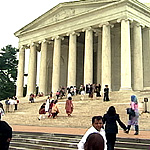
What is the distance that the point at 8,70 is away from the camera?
270 ft

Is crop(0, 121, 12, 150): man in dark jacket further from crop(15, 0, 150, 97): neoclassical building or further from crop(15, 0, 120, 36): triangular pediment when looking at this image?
crop(15, 0, 120, 36): triangular pediment

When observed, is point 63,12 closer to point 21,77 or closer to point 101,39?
point 101,39

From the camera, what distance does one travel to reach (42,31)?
2090 inches

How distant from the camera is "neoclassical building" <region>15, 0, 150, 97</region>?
131ft

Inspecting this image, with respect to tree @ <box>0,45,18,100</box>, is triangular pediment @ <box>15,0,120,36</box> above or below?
above

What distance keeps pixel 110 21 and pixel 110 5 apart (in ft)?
8.87

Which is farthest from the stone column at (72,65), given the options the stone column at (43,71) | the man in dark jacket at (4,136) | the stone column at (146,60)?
the man in dark jacket at (4,136)

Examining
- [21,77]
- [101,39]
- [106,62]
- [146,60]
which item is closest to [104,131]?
[106,62]

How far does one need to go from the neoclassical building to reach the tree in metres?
24.8

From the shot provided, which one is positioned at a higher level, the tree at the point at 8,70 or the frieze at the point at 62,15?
the frieze at the point at 62,15

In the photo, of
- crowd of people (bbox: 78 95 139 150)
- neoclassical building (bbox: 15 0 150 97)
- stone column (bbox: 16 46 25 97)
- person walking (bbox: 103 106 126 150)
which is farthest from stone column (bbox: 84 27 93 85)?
person walking (bbox: 103 106 126 150)

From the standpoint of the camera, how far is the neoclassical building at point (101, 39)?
4005 centimetres

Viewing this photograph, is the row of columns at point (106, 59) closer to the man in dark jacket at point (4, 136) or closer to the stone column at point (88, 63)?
the stone column at point (88, 63)

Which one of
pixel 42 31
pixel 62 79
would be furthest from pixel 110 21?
pixel 62 79
